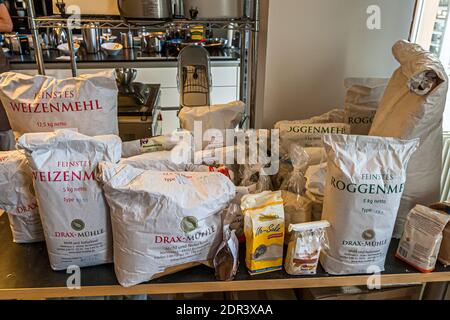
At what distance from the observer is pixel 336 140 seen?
2.72 ft

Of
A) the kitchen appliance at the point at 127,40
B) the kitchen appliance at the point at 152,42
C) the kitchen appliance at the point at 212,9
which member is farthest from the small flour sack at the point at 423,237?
the kitchen appliance at the point at 127,40

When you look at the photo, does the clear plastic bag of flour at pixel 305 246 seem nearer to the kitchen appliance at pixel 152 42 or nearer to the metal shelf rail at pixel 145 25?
the metal shelf rail at pixel 145 25

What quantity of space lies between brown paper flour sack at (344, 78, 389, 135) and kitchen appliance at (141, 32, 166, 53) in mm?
2427

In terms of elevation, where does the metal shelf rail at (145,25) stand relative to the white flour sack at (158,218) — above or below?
above

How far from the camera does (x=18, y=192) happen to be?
2.93 ft

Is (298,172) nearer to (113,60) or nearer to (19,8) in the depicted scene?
(113,60)

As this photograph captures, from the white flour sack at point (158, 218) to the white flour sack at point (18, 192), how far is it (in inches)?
9.1

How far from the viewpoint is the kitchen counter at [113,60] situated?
2857mm

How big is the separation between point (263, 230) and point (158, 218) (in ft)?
0.77

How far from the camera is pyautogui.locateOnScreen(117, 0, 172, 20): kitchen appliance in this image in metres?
1.51

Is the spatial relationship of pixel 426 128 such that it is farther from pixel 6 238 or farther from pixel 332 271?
pixel 6 238

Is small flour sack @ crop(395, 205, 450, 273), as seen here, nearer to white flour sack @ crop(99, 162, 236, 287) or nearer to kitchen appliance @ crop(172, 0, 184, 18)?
white flour sack @ crop(99, 162, 236, 287)
